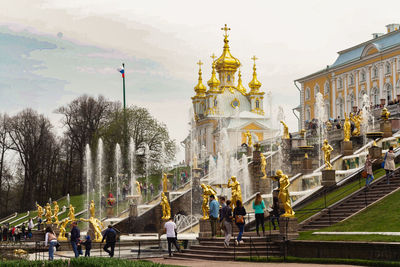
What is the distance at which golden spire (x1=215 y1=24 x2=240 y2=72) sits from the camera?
9731 centimetres

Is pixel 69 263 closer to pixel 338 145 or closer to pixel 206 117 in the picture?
pixel 338 145

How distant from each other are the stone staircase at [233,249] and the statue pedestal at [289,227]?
27 centimetres

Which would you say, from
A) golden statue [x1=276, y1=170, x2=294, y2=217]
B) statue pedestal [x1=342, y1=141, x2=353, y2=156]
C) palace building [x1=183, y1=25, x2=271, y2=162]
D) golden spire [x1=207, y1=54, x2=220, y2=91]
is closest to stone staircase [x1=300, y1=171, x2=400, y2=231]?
golden statue [x1=276, y1=170, x2=294, y2=217]

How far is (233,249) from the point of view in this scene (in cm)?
2077

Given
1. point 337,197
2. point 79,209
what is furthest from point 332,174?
point 79,209

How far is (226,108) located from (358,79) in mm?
26385

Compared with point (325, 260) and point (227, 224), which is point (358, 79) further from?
point (325, 260)

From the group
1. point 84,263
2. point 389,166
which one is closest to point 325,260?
point 84,263

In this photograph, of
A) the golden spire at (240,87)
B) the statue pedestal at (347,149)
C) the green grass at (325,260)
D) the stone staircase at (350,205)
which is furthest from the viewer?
the golden spire at (240,87)

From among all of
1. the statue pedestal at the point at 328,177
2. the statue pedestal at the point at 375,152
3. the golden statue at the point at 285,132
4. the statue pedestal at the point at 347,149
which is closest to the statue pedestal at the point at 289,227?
the statue pedestal at the point at 328,177

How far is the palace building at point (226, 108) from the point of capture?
8794cm

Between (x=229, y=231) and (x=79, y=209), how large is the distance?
3986 centimetres

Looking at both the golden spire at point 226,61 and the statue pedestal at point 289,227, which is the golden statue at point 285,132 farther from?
the golden spire at point 226,61

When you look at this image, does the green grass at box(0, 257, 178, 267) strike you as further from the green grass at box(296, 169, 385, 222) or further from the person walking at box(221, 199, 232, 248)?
the green grass at box(296, 169, 385, 222)
